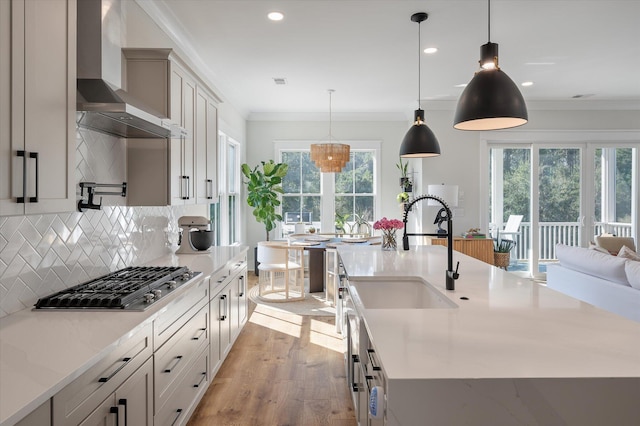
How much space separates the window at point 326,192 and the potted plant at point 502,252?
2130 millimetres

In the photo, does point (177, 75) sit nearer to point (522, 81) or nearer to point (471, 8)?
point (471, 8)

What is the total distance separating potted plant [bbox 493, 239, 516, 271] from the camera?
6336 mm

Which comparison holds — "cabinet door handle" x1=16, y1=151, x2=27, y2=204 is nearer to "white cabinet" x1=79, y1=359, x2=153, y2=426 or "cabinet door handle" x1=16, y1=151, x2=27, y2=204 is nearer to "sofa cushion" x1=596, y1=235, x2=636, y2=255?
"white cabinet" x1=79, y1=359, x2=153, y2=426

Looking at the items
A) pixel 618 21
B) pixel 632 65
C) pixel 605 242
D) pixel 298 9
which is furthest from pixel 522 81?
pixel 298 9

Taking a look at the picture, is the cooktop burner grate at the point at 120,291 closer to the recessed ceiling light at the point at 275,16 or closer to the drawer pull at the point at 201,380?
the drawer pull at the point at 201,380

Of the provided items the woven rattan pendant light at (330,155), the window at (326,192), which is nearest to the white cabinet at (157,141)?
the woven rattan pendant light at (330,155)

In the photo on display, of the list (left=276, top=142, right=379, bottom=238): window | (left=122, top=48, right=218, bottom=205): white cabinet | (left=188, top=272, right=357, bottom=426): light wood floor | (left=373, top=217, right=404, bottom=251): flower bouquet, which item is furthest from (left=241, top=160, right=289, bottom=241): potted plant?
(left=122, top=48, right=218, bottom=205): white cabinet

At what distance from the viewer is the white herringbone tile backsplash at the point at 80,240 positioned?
5.85 ft

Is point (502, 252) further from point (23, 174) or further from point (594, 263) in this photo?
point (23, 174)

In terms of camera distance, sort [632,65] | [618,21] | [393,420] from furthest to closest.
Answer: [632,65]
[618,21]
[393,420]

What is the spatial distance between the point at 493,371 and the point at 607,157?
7.33 meters

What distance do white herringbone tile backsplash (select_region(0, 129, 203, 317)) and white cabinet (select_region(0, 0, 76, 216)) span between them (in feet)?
1.29

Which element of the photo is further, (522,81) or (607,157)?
(607,157)

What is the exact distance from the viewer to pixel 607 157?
6.75 m
